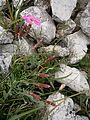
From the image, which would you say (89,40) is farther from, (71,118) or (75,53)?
(71,118)

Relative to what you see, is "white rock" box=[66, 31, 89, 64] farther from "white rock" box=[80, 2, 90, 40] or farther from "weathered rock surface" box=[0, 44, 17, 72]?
"weathered rock surface" box=[0, 44, 17, 72]

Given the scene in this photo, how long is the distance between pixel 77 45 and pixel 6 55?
22.9 inches

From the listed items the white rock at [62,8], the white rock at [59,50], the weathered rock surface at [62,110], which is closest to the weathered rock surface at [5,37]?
the white rock at [59,50]

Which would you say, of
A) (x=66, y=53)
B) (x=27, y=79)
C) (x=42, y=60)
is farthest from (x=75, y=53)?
(x=27, y=79)

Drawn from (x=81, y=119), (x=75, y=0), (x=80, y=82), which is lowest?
(x=81, y=119)

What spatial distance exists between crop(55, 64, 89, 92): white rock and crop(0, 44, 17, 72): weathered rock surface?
1.22ft

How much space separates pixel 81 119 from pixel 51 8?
0.90 metres

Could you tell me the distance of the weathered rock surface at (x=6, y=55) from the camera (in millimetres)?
2680

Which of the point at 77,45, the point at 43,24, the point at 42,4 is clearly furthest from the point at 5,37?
the point at 77,45

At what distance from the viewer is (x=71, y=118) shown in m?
2.72

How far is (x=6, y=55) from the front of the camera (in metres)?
2.75

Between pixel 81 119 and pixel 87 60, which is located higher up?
pixel 87 60

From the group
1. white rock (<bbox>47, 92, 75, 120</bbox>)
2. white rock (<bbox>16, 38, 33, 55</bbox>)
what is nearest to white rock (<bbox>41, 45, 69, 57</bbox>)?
white rock (<bbox>16, 38, 33, 55</bbox>)

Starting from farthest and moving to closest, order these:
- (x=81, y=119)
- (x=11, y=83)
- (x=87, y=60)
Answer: (x=87, y=60) → (x=81, y=119) → (x=11, y=83)
